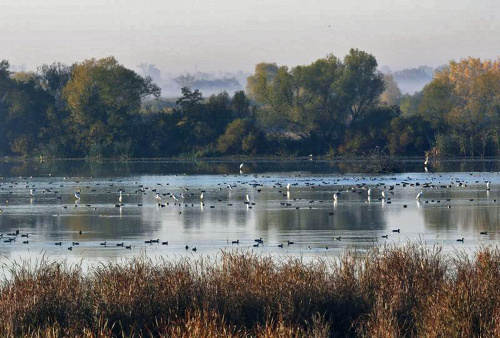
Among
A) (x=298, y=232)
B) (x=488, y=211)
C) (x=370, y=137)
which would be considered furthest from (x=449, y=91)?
(x=298, y=232)

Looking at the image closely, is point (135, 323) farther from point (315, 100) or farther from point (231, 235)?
point (315, 100)

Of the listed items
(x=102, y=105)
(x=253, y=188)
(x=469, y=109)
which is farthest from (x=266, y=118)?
(x=253, y=188)

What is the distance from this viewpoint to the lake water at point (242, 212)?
2656cm

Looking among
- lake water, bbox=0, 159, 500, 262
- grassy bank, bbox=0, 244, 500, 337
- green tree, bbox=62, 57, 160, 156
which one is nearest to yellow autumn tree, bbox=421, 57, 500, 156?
lake water, bbox=0, 159, 500, 262

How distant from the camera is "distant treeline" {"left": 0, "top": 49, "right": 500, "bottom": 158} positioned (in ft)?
288

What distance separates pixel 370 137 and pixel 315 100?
6.19 meters

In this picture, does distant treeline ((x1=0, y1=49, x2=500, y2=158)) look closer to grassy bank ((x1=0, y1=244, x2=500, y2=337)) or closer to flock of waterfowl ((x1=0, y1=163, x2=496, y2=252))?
flock of waterfowl ((x1=0, y1=163, x2=496, y2=252))

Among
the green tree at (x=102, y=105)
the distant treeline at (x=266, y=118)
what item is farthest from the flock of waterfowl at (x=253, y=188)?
the green tree at (x=102, y=105)

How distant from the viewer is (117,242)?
89.6ft

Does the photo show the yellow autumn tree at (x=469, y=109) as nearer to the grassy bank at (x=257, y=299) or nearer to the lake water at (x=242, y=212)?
the lake water at (x=242, y=212)

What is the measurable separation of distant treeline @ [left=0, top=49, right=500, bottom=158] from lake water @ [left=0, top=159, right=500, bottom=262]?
24.1 meters

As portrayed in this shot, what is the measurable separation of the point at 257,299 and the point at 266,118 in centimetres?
7508

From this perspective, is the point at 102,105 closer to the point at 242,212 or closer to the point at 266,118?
the point at 266,118

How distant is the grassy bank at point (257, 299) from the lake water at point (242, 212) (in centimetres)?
570
